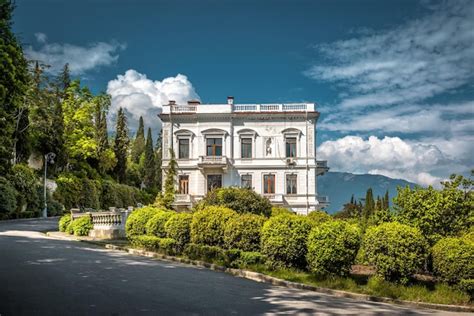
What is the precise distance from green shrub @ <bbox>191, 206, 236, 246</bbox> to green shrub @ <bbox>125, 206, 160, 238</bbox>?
402 centimetres

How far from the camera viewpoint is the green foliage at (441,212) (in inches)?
490

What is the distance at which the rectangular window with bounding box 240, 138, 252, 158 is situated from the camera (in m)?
41.9

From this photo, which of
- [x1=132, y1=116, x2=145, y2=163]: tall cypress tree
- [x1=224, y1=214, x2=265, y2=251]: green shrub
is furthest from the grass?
[x1=132, y1=116, x2=145, y2=163]: tall cypress tree

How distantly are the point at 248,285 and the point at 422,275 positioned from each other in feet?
15.2

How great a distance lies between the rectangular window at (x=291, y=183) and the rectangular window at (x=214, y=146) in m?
6.63

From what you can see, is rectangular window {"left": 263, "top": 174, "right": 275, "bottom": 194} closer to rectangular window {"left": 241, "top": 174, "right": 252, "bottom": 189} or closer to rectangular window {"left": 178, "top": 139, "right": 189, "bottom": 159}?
rectangular window {"left": 241, "top": 174, "right": 252, "bottom": 189}

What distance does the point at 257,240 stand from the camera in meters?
14.6

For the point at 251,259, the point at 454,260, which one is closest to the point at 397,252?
the point at 454,260

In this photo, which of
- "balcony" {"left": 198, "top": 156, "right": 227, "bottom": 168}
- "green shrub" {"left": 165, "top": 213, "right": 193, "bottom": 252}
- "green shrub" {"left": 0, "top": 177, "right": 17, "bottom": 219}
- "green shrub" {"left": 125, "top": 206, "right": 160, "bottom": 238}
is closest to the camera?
"green shrub" {"left": 165, "top": 213, "right": 193, "bottom": 252}

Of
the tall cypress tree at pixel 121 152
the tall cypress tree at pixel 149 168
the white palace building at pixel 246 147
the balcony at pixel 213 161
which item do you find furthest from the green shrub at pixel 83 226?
the tall cypress tree at pixel 149 168

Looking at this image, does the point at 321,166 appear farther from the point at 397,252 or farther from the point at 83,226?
the point at 397,252

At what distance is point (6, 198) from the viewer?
34125mm

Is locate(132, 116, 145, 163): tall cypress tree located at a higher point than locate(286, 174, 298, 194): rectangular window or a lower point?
higher

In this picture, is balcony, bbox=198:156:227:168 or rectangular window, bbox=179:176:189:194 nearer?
balcony, bbox=198:156:227:168
